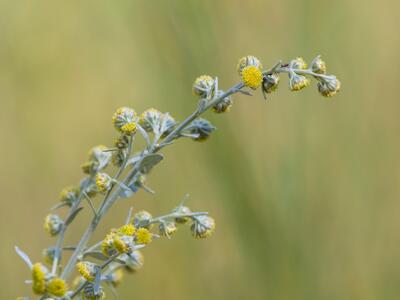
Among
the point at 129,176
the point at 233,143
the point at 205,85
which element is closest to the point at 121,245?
the point at 129,176

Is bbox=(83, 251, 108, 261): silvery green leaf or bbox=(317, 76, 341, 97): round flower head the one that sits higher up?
bbox=(317, 76, 341, 97): round flower head

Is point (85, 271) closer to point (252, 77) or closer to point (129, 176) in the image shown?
point (129, 176)

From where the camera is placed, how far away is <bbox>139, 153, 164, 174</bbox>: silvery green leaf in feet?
4.68

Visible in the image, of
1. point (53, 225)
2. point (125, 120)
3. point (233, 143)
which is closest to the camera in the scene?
point (125, 120)

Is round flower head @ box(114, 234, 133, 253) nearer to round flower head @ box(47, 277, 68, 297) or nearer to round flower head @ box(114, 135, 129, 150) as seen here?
round flower head @ box(47, 277, 68, 297)

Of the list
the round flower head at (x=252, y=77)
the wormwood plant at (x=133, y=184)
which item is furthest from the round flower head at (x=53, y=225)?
the round flower head at (x=252, y=77)

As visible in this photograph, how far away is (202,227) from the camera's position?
1.50 metres

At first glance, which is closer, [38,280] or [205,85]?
[38,280]

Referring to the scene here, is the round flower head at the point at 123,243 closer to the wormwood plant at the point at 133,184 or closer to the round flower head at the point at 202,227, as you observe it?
the wormwood plant at the point at 133,184

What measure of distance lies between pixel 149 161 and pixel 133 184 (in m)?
0.10

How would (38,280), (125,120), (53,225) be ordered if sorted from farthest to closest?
1. (53,225)
2. (125,120)
3. (38,280)

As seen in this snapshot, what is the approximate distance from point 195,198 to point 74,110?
114 cm

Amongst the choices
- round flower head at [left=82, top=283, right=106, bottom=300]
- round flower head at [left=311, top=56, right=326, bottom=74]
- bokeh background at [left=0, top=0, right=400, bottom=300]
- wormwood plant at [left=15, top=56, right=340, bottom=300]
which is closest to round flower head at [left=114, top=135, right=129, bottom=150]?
wormwood plant at [left=15, top=56, right=340, bottom=300]

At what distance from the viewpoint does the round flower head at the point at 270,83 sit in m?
1.45
